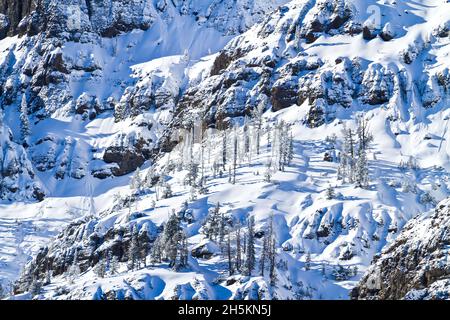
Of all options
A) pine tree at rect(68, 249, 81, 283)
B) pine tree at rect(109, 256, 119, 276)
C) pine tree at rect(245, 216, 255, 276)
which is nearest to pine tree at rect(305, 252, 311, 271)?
pine tree at rect(245, 216, 255, 276)

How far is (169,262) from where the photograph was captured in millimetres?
149375

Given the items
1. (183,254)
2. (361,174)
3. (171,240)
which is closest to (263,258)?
(183,254)

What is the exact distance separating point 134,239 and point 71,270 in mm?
13695

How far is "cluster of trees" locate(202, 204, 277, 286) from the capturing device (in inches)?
5881

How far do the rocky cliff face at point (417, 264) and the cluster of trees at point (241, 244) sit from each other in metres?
35.6

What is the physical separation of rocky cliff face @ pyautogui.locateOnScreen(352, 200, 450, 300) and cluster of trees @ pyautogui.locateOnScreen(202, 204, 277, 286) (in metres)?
35.6

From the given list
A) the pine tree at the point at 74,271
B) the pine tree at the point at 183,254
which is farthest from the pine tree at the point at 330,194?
the pine tree at the point at 74,271

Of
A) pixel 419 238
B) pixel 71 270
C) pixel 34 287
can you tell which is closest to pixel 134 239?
pixel 71 270

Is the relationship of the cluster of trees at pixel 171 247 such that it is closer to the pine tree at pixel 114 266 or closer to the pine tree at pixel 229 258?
the pine tree at pixel 114 266

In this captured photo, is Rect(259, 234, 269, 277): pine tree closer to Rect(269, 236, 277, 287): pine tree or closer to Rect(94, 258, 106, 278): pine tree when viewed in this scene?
Rect(269, 236, 277, 287): pine tree
